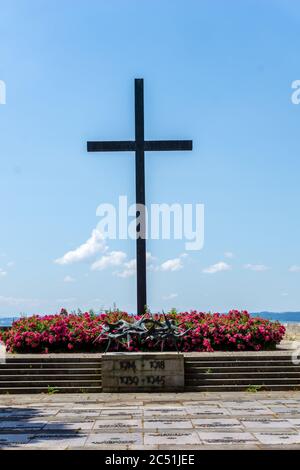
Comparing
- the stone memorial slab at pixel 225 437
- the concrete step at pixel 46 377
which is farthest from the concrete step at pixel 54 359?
the stone memorial slab at pixel 225 437

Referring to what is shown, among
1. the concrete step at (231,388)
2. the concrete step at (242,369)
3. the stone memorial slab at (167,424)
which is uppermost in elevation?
the concrete step at (242,369)

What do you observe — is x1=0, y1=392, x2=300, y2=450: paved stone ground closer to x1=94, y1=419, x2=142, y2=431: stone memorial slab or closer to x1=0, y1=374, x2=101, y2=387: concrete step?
x1=94, y1=419, x2=142, y2=431: stone memorial slab

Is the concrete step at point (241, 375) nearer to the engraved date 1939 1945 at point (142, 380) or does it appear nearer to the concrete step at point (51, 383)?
the engraved date 1939 1945 at point (142, 380)

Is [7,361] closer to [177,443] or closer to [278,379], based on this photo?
[278,379]

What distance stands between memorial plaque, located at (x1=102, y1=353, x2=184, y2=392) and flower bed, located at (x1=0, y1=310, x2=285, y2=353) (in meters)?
1.85

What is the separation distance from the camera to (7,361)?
16.5 metres

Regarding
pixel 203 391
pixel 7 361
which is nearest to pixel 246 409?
pixel 203 391

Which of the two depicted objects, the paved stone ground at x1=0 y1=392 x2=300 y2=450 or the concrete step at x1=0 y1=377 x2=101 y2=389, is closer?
the paved stone ground at x1=0 y1=392 x2=300 y2=450

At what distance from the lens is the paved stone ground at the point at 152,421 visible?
30.9 ft

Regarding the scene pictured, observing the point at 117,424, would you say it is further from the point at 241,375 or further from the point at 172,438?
the point at 241,375

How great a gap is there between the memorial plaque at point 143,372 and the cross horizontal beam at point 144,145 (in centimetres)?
746

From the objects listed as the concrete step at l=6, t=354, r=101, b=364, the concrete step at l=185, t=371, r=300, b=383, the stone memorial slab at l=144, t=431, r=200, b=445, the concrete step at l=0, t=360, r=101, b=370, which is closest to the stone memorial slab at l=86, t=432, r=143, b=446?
the stone memorial slab at l=144, t=431, r=200, b=445

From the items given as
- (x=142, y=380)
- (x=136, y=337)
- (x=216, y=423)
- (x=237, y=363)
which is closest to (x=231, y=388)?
(x=237, y=363)

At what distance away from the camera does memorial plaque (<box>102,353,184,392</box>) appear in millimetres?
15500
